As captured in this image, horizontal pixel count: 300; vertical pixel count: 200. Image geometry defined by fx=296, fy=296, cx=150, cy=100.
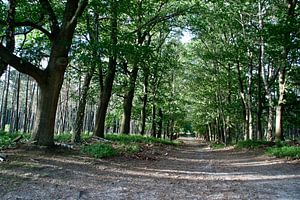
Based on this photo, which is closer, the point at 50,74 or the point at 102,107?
the point at 50,74

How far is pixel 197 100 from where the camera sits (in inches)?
1591

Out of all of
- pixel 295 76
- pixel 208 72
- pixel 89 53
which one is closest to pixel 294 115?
pixel 295 76

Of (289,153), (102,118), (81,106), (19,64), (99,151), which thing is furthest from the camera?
(102,118)

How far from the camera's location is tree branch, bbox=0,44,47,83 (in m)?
8.96

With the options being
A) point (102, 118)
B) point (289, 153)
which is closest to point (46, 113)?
point (102, 118)

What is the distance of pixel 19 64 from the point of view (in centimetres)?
914

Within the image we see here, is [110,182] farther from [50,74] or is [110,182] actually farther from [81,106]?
[81,106]

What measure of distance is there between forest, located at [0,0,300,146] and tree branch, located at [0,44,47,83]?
3 centimetres

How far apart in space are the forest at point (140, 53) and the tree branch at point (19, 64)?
0.10ft

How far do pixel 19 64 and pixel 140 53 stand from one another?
18.1 ft

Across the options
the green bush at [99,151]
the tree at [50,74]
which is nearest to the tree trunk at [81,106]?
the green bush at [99,151]

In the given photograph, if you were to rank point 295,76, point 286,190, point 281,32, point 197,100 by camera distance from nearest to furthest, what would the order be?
point 286,190 < point 281,32 < point 295,76 < point 197,100

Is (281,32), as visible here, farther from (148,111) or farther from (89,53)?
(148,111)

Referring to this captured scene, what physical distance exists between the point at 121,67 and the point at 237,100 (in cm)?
1736
